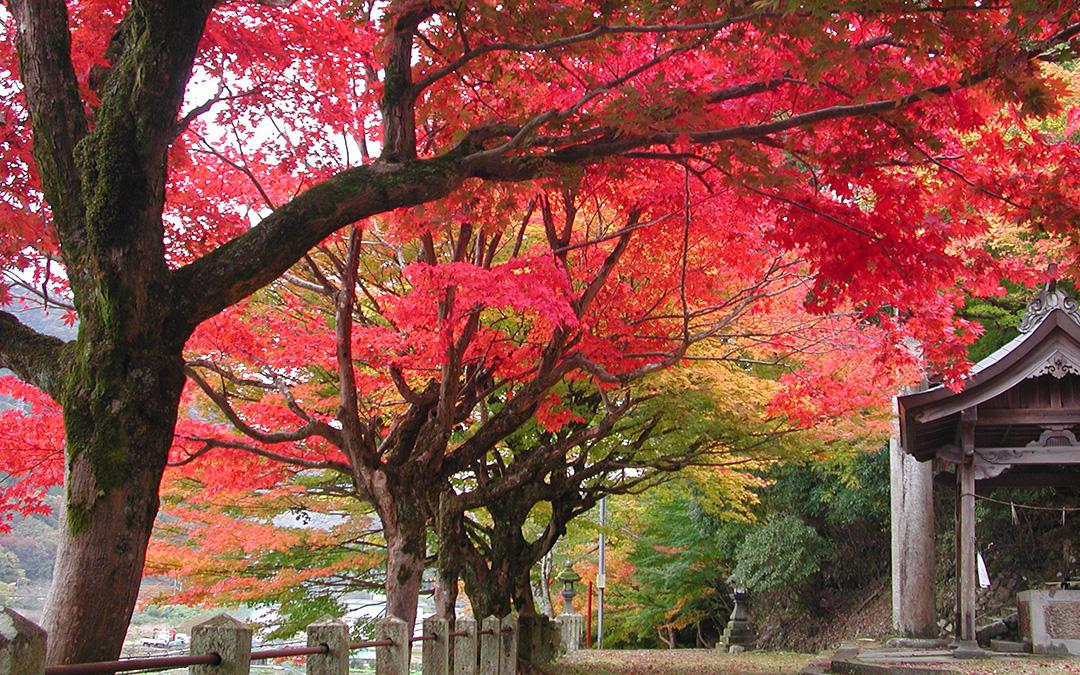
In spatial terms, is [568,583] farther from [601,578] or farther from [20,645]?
[20,645]

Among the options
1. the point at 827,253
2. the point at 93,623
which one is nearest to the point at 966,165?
the point at 827,253

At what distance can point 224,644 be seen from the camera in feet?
13.9

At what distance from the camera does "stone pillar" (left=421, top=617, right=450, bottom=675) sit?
27.2ft

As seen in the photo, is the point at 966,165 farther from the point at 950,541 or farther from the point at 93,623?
the point at 950,541

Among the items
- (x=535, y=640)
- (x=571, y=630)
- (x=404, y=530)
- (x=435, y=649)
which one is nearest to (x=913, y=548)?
(x=535, y=640)

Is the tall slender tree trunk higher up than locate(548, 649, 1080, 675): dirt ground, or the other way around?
the tall slender tree trunk

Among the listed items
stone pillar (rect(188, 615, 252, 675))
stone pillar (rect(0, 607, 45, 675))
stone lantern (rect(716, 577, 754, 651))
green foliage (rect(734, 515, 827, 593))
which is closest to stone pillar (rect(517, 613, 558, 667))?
green foliage (rect(734, 515, 827, 593))

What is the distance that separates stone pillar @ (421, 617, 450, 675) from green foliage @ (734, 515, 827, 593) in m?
16.3

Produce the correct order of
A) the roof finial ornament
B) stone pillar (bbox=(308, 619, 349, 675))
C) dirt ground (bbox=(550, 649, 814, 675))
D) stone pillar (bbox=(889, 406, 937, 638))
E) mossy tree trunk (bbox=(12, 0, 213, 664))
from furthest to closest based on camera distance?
dirt ground (bbox=(550, 649, 814, 675)) → stone pillar (bbox=(889, 406, 937, 638)) → the roof finial ornament → stone pillar (bbox=(308, 619, 349, 675)) → mossy tree trunk (bbox=(12, 0, 213, 664))

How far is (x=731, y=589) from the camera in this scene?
89.9 feet

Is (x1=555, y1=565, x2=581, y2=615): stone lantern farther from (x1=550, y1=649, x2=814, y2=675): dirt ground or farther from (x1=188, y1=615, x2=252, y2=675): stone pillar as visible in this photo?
(x1=188, y1=615, x2=252, y2=675): stone pillar

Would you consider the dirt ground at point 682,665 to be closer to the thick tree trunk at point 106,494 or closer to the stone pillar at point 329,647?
the stone pillar at point 329,647

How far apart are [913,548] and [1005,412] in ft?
12.5

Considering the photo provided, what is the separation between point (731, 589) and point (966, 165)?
2114 cm
